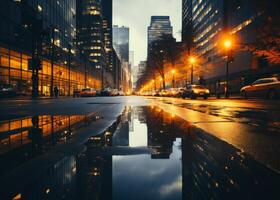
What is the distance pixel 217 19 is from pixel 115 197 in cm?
7191

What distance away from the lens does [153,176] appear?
2.50m

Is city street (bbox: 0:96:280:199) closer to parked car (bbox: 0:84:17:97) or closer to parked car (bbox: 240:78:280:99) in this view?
parked car (bbox: 240:78:280:99)

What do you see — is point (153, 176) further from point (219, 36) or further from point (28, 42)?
point (219, 36)

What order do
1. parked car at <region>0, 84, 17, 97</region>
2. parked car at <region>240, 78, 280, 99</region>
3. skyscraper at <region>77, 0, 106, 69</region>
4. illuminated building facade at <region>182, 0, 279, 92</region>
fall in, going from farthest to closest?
skyscraper at <region>77, 0, 106, 69</region> < illuminated building facade at <region>182, 0, 279, 92</region> < parked car at <region>0, 84, 17, 97</region> < parked car at <region>240, 78, 280, 99</region>

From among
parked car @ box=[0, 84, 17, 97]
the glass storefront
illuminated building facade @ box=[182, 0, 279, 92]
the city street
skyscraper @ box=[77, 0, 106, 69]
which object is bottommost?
the city street

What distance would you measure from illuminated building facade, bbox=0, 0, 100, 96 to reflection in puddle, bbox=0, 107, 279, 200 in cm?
3066

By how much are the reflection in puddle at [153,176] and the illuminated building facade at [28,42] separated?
30.7 m

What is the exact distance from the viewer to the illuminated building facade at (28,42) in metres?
35.9

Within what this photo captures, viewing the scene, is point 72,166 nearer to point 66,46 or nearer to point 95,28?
point 66,46

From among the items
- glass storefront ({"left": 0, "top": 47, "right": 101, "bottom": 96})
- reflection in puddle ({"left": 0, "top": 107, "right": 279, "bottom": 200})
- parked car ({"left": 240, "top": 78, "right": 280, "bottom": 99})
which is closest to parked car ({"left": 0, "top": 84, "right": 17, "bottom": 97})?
glass storefront ({"left": 0, "top": 47, "right": 101, "bottom": 96})

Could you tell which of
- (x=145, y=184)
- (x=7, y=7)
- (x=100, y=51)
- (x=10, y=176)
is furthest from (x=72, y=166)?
(x=100, y=51)

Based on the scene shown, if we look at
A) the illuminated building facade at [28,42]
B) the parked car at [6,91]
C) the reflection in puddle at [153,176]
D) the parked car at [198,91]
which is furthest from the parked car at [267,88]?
the parked car at [6,91]

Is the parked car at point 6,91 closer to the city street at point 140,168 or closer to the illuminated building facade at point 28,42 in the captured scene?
the illuminated building facade at point 28,42

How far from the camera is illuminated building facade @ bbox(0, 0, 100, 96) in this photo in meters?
35.9
